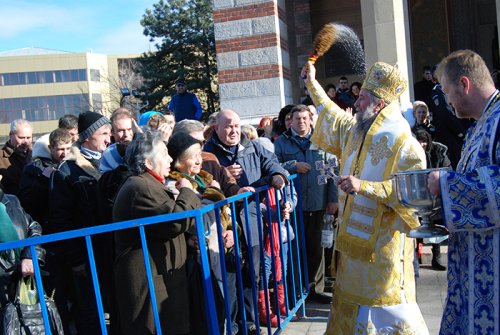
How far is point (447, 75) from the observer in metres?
3.03

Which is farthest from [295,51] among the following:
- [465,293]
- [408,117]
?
[465,293]

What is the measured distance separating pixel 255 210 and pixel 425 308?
81.1 inches

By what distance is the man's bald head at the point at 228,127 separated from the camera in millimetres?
5449

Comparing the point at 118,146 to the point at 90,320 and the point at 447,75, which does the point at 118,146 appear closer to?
the point at 90,320

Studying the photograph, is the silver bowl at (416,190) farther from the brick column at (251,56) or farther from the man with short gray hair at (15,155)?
the brick column at (251,56)

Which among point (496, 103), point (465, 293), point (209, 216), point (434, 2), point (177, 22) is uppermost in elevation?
point (177, 22)

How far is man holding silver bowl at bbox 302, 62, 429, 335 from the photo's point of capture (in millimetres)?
4043

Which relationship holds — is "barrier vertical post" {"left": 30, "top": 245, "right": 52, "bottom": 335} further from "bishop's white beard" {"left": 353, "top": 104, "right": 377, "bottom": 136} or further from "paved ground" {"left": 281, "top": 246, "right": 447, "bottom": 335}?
"paved ground" {"left": 281, "top": 246, "right": 447, "bottom": 335}

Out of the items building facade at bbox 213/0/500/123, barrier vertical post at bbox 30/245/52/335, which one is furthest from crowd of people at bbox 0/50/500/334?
building facade at bbox 213/0/500/123

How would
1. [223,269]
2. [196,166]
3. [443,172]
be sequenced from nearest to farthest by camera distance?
1. [443,172]
2. [223,269]
3. [196,166]

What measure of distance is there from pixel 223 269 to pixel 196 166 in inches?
33.3

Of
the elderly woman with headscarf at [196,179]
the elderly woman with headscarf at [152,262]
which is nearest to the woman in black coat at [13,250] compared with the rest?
the elderly woman with headscarf at [152,262]

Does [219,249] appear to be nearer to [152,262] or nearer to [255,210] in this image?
[152,262]

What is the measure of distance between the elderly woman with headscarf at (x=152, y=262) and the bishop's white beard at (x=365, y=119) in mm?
1222
